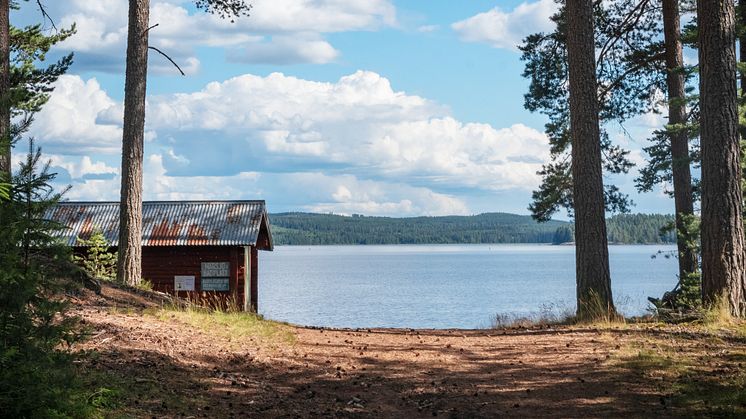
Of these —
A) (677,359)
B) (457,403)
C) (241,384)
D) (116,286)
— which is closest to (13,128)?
(241,384)

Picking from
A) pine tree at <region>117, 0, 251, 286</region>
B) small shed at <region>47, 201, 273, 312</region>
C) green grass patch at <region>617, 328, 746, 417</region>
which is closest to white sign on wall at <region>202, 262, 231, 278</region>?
small shed at <region>47, 201, 273, 312</region>

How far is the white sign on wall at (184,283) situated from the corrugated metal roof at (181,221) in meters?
1.34

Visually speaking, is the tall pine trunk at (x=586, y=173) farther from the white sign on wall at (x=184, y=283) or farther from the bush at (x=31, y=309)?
the white sign on wall at (x=184, y=283)

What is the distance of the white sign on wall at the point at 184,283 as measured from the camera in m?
26.2

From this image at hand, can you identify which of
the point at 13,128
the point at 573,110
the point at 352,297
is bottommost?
the point at 352,297

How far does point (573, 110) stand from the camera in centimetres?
1596

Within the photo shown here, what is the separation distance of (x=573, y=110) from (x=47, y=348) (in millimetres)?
12524

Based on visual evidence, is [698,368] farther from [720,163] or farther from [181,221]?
[181,221]

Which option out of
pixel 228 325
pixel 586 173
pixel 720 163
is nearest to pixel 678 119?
pixel 586 173

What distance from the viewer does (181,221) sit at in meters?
26.5

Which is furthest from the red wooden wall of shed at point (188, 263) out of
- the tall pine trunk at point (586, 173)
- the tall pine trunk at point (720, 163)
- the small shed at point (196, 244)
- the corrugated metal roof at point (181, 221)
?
the tall pine trunk at point (720, 163)

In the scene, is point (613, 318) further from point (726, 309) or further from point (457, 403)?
point (457, 403)

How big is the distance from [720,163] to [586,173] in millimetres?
2728

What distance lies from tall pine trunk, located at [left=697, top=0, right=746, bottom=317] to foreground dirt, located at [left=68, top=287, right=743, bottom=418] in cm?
180
